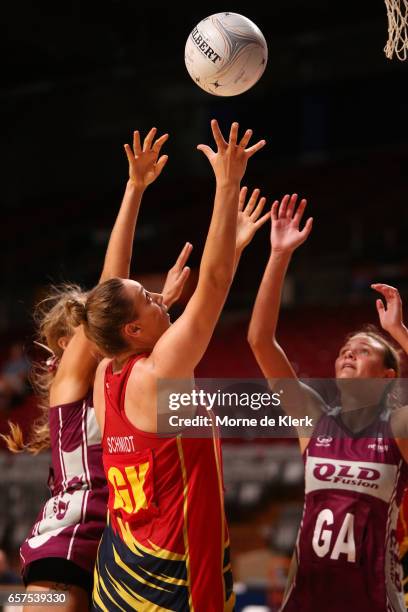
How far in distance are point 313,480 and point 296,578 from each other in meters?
0.38

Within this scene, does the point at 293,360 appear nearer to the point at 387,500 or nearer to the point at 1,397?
the point at 1,397

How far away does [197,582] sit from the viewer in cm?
266

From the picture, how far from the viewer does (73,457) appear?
10.8 ft

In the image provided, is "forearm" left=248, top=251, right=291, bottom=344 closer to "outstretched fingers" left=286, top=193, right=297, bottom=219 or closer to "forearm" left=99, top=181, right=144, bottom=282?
"outstretched fingers" left=286, top=193, right=297, bottom=219

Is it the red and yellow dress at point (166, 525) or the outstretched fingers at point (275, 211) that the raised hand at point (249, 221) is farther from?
the red and yellow dress at point (166, 525)

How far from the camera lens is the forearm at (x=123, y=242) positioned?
3439mm

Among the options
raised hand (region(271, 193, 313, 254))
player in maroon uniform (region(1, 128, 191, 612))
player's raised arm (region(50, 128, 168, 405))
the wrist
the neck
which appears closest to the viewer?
the wrist

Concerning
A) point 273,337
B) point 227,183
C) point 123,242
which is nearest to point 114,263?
point 123,242

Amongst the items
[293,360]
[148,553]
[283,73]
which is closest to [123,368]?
[148,553]

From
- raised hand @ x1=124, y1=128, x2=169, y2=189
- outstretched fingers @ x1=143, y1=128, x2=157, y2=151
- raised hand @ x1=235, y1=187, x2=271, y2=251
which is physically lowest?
raised hand @ x1=235, y1=187, x2=271, y2=251

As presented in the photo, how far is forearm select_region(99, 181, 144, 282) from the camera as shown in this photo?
3.44m

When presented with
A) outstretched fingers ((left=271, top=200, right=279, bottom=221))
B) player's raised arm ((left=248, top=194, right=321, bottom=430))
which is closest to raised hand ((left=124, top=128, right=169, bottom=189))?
outstretched fingers ((left=271, top=200, right=279, bottom=221))

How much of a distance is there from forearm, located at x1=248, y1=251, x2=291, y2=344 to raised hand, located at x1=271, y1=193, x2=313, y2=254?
0.19 feet

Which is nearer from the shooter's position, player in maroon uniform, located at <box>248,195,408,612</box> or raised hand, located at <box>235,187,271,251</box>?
player in maroon uniform, located at <box>248,195,408,612</box>
